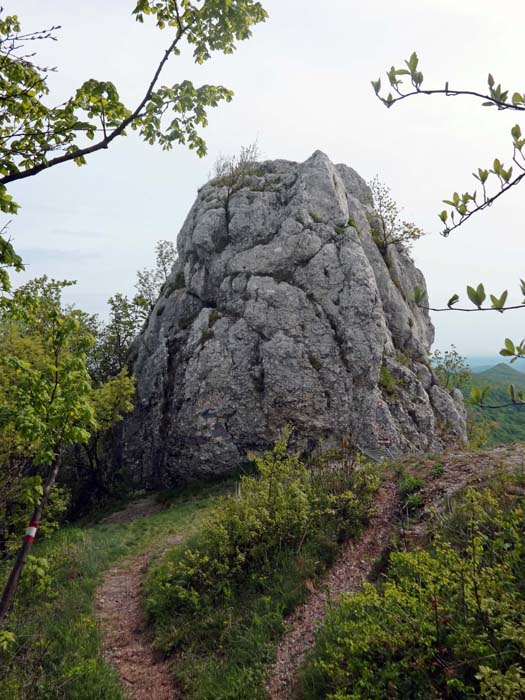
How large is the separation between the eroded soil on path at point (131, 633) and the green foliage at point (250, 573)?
332 millimetres

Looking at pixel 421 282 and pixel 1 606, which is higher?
pixel 421 282

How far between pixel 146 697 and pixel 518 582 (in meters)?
6.50

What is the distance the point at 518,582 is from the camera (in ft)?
18.0

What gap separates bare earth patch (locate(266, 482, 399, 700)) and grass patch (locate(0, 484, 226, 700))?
297 cm

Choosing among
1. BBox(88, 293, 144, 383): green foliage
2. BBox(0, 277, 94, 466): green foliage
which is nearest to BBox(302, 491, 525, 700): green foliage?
BBox(0, 277, 94, 466): green foliage

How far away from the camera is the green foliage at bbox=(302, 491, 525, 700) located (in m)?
4.56

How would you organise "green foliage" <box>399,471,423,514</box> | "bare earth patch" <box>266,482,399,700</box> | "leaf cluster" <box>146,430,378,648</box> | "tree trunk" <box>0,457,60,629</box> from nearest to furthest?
"tree trunk" <box>0,457,60,629</box> < "bare earth patch" <box>266,482,399,700</box> < "leaf cluster" <box>146,430,378,648</box> < "green foliage" <box>399,471,423,514</box>

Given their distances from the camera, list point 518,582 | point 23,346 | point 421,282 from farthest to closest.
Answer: point 421,282 < point 23,346 < point 518,582

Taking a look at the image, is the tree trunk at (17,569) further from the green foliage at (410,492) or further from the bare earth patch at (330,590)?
the green foliage at (410,492)

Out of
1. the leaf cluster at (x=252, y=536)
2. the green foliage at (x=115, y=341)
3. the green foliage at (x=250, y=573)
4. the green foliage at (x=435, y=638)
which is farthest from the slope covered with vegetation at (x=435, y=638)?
the green foliage at (x=115, y=341)

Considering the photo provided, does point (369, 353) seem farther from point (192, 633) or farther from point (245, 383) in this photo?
point (192, 633)

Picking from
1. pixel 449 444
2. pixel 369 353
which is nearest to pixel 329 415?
pixel 369 353

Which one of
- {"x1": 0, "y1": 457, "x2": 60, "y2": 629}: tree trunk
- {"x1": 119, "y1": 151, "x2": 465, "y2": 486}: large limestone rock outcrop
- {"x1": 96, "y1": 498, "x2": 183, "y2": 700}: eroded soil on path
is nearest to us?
{"x1": 0, "y1": 457, "x2": 60, "y2": 629}: tree trunk

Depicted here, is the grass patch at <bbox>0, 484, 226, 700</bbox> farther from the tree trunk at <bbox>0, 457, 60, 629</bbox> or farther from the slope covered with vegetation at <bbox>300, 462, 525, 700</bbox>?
the slope covered with vegetation at <bbox>300, 462, 525, 700</bbox>
